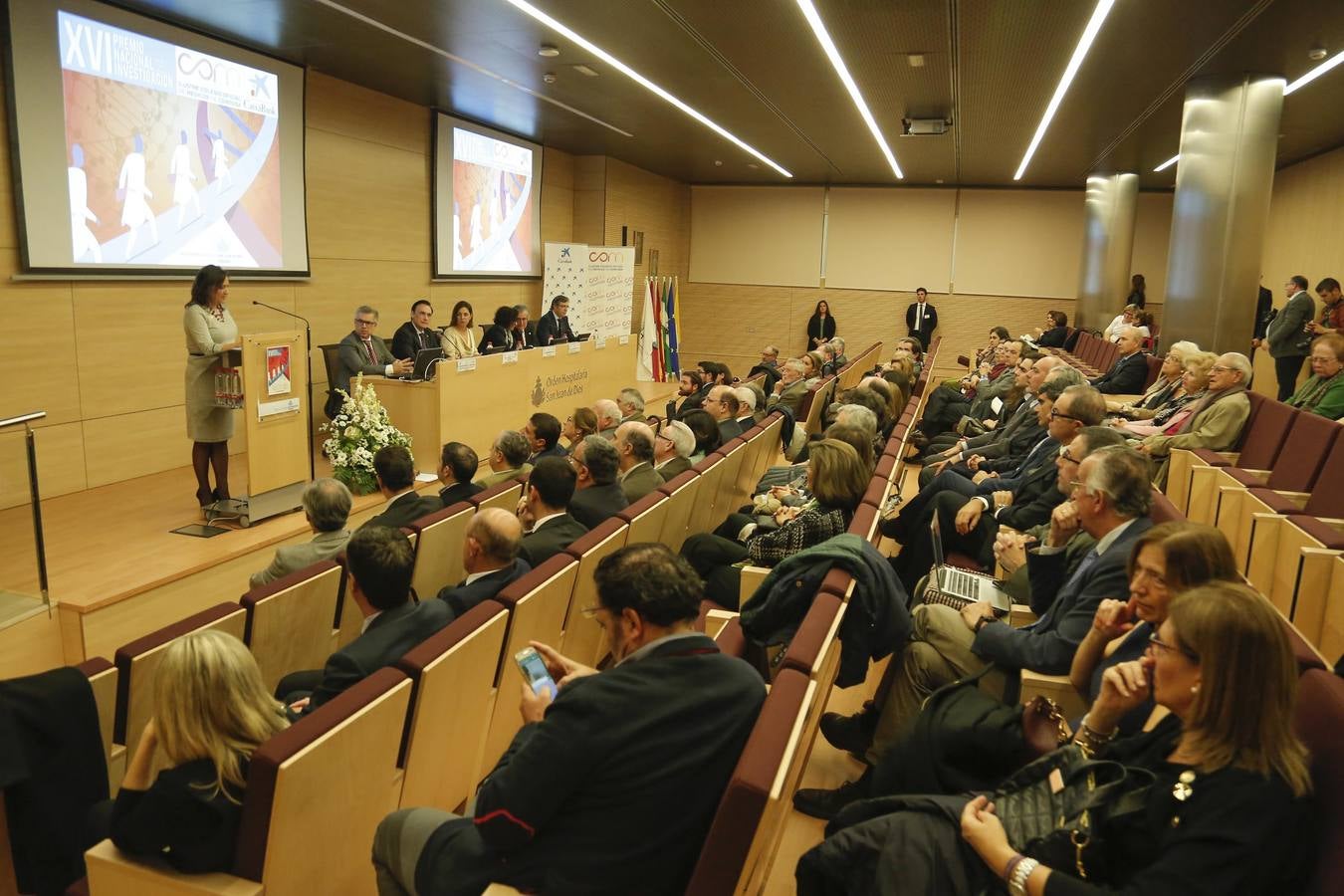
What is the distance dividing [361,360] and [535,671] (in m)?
6.14

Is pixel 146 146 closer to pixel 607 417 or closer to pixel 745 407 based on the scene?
pixel 607 417

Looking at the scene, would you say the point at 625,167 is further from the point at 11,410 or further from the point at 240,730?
the point at 240,730

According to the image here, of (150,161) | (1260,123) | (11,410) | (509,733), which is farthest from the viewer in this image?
(1260,123)

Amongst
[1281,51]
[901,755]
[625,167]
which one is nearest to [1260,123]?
[1281,51]

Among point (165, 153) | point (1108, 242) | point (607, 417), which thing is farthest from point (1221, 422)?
point (1108, 242)

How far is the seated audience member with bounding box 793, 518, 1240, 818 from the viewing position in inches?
81.3

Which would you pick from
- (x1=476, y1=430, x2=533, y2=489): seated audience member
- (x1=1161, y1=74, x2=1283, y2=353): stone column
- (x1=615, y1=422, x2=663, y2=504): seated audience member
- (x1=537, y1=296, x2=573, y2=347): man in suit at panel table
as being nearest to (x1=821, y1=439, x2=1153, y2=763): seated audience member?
(x1=615, y1=422, x2=663, y2=504): seated audience member

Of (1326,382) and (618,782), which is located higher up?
(1326,382)

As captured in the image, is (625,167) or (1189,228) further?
(625,167)

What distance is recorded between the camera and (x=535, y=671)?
6.66ft

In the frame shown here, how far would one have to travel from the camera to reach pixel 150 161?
21.8ft

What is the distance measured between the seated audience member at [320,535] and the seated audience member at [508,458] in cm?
119

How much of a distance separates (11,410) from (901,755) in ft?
19.9

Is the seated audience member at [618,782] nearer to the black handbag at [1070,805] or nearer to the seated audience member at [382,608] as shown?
the black handbag at [1070,805]
